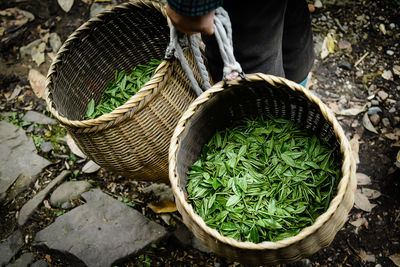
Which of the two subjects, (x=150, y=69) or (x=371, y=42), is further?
(x=371, y=42)

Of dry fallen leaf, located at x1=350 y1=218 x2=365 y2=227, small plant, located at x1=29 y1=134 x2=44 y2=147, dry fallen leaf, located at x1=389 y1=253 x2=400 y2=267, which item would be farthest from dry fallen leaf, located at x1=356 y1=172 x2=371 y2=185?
small plant, located at x1=29 y1=134 x2=44 y2=147

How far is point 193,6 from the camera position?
1087 millimetres

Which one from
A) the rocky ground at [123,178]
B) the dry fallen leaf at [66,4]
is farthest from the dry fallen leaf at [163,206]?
the dry fallen leaf at [66,4]

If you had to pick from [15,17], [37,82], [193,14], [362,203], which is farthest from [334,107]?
[15,17]

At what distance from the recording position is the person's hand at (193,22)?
1.17m

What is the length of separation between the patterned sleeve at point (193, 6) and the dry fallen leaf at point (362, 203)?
149cm

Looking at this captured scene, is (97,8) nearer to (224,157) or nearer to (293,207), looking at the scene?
(224,157)

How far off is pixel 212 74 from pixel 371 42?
5.16 feet

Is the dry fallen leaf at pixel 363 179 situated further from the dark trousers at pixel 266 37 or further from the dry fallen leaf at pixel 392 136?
the dark trousers at pixel 266 37

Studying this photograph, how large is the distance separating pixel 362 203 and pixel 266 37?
1.19 metres

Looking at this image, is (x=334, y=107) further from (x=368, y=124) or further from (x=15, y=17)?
(x=15, y=17)

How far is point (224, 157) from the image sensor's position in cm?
167

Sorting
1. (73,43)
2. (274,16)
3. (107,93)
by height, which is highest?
(274,16)

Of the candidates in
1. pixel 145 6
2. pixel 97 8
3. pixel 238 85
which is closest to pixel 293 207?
pixel 238 85
